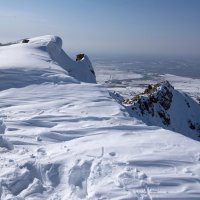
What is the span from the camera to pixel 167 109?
126 feet

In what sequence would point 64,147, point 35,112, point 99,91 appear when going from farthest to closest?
point 99,91 < point 35,112 < point 64,147

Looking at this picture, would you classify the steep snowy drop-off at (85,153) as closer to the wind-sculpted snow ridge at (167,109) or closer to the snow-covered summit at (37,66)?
the snow-covered summit at (37,66)

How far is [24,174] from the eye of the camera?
7.44 meters

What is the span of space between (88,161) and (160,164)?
71.3 inches

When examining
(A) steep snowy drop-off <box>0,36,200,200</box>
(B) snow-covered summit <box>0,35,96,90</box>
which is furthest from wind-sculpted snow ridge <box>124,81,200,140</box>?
(A) steep snowy drop-off <box>0,36,200,200</box>

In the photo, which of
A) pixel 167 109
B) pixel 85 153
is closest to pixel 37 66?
pixel 85 153

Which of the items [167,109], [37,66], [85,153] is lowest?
[167,109]

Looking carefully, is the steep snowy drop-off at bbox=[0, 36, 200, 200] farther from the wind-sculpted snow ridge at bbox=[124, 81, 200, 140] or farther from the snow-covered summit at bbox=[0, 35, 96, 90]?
the wind-sculpted snow ridge at bbox=[124, 81, 200, 140]

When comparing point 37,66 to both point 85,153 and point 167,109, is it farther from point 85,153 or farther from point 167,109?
point 167,109

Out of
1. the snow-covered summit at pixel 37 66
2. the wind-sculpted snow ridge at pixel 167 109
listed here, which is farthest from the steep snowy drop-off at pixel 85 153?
the wind-sculpted snow ridge at pixel 167 109

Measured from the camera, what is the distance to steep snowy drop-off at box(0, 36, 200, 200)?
6.84m

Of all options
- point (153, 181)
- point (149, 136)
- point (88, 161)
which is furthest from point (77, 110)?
point (153, 181)

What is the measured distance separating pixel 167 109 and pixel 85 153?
31.1 metres

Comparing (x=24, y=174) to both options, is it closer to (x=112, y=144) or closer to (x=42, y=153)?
(x=42, y=153)
